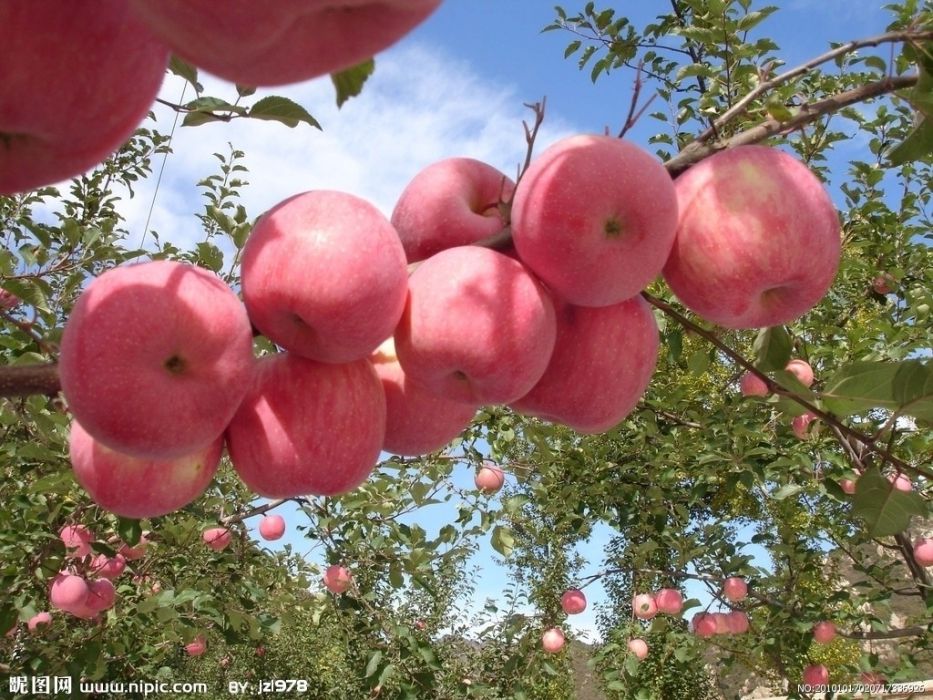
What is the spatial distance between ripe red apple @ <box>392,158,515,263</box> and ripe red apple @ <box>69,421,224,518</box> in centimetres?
43

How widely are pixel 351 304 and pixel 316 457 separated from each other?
23cm

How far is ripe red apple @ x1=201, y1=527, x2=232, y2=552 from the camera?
365 cm

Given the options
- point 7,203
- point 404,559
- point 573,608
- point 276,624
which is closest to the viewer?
point 404,559

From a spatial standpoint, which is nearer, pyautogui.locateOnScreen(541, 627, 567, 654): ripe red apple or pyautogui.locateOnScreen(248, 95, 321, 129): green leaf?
pyautogui.locateOnScreen(248, 95, 321, 129): green leaf

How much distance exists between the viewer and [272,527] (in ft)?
Result: 15.9

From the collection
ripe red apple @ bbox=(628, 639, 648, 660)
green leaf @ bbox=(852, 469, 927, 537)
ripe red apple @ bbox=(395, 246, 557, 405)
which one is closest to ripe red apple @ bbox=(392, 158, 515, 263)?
ripe red apple @ bbox=(395, 246, 557, 405)

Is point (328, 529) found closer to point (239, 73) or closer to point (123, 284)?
point (123, 284)

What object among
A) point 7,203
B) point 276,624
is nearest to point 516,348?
point 276,624

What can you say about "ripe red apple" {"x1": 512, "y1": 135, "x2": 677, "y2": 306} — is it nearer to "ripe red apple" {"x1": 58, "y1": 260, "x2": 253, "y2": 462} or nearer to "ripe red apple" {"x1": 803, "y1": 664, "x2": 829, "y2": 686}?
"ripe red apple" {"x1": 58, "y1": 260, "x2": 253, "y2": 462}

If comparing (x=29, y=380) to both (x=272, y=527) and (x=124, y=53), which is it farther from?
(x=272, y=527)

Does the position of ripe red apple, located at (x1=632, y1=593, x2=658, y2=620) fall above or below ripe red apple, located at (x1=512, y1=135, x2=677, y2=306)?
above

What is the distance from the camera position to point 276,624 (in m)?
3.60

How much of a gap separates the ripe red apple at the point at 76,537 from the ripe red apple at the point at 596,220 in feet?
9.35

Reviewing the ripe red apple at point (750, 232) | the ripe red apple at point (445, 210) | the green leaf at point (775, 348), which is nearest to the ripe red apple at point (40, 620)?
the ripe red apple at point (445, 210)
